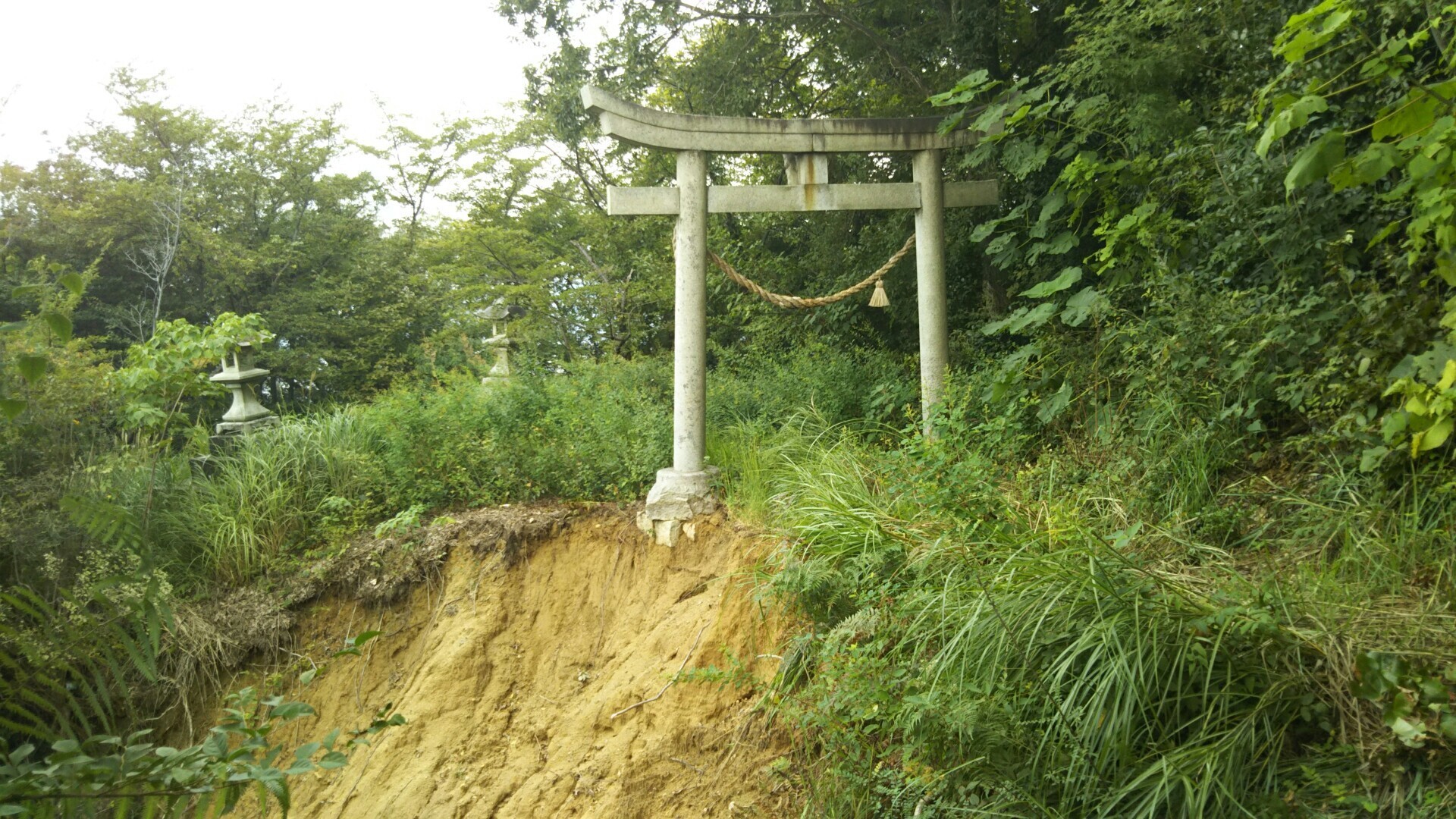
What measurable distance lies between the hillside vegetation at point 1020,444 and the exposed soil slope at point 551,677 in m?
0.31

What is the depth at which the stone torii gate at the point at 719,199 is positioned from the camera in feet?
19.3

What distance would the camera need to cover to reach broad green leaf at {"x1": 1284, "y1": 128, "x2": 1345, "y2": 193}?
2.77 metres

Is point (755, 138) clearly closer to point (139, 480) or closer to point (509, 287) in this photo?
point (139, 480)

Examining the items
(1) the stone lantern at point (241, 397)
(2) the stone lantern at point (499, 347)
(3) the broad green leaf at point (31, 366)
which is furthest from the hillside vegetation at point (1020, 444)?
(1) the stone lantern at point (241, 397)

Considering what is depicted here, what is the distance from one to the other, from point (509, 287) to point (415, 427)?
662 cm

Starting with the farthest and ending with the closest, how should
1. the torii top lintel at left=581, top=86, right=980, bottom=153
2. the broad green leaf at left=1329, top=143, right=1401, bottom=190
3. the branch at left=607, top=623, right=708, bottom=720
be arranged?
the torii top lintel at left=581, top=86, right=980, bottom=153 → the branch at left=607, top=623, right=708, bottom=720 → the broad green leaf at left=1329, top=143, right=1401, bottom=190

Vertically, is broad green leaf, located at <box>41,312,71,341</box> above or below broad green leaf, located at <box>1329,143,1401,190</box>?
below

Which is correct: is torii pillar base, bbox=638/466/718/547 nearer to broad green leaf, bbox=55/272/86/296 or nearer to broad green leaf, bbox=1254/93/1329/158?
broad green leaf, bbox=1254/93/1329/158

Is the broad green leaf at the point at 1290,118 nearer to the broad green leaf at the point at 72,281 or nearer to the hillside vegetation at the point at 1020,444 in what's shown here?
the hillside vegetation at the point at 1020,444

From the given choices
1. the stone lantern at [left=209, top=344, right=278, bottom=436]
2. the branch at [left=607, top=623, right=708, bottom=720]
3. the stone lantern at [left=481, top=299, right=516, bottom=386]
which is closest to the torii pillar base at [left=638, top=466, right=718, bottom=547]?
the branch at [left=607, top=623, right=708, bottom=720]

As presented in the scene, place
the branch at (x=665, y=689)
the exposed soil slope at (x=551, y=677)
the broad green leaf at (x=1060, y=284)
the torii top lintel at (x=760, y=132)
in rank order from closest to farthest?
1. the exposed soil slope at (x=551, y=677)
2. the branch at (x=665, y=689)
3. the broad green leaf at (x=1060, y=284)
4. the torii top lintel at (x=760, y=132)

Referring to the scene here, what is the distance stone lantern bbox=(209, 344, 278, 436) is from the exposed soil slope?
9.61 ft

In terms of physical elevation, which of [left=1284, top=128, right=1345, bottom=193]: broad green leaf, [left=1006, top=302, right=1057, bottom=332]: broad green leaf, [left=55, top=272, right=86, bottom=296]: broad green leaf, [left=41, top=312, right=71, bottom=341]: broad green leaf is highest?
[left=1284, top=128, right=1345, bottom=193]: broad green leaf

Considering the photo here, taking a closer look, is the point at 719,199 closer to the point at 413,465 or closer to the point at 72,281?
the point at 413,465
